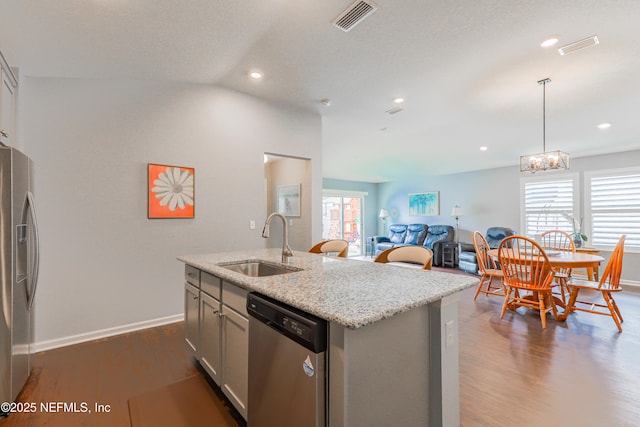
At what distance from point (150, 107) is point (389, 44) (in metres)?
2.55

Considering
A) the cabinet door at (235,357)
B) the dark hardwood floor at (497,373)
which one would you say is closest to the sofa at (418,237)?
the dark hardwood floor at (497,373)

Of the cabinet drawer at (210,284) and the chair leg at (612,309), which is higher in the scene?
the cabinet drawer at (210,284)

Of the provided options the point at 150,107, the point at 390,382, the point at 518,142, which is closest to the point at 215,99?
the point at 150,107

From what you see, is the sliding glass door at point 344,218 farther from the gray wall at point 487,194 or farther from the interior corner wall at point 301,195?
the interior corner wall at point 301,195

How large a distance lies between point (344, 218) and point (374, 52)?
6.76 metres

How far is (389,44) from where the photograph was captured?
2537 mm

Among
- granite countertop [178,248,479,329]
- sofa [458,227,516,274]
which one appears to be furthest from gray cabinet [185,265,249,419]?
sofa [458,227,516,274]

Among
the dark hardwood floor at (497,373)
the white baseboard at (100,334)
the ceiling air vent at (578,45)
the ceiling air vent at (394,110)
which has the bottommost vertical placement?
the dark hardwood floor at (497,373)

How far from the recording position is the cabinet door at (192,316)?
221cm

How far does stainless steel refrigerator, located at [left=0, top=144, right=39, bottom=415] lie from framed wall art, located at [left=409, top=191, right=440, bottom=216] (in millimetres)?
8033

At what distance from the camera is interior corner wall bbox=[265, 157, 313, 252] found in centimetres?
440

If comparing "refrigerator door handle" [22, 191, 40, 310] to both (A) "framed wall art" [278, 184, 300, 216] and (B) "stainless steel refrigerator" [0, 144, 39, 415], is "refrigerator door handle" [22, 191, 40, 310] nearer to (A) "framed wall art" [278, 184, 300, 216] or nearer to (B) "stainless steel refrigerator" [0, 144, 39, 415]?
(B) "stainless steel refrigerator" [0, 144, 39, 415]

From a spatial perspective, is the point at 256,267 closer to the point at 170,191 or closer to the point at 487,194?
the point at 170,191

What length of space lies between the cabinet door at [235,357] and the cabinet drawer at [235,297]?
3 cm
